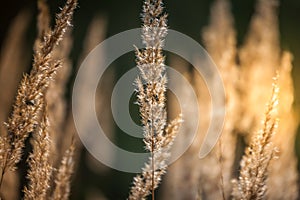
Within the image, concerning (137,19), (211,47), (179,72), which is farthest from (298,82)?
(137,19)

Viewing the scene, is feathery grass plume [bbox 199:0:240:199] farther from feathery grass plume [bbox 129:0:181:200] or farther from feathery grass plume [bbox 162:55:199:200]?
feathery grass plume [bbox 129:0:181:200]

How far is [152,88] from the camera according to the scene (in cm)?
132

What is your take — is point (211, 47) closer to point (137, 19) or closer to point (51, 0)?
point (51, 0)

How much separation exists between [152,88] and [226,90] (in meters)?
0.55

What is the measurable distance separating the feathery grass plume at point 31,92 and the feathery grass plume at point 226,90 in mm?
661

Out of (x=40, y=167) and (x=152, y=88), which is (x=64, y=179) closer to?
(x=40, y=167)

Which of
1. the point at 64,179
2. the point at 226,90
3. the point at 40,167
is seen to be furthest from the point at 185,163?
the point at 40,167

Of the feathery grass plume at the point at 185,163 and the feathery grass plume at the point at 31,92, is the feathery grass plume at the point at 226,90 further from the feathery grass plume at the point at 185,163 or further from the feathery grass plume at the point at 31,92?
the feathery grass plume at the point at 31,92

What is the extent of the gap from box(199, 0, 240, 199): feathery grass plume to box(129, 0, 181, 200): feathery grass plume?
0.36 meters

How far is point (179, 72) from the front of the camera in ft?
10.0

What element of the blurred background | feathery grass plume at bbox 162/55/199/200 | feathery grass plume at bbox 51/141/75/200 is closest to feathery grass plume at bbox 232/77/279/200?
feathery grass plume at bbox 51/141/75/200

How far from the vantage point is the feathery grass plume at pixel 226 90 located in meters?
1.94

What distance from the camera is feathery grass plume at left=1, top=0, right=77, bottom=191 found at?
124 centimetres

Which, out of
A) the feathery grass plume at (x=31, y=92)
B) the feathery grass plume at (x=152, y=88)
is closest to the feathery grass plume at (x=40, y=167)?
the feathery grass plume at (x=31, y=92)
